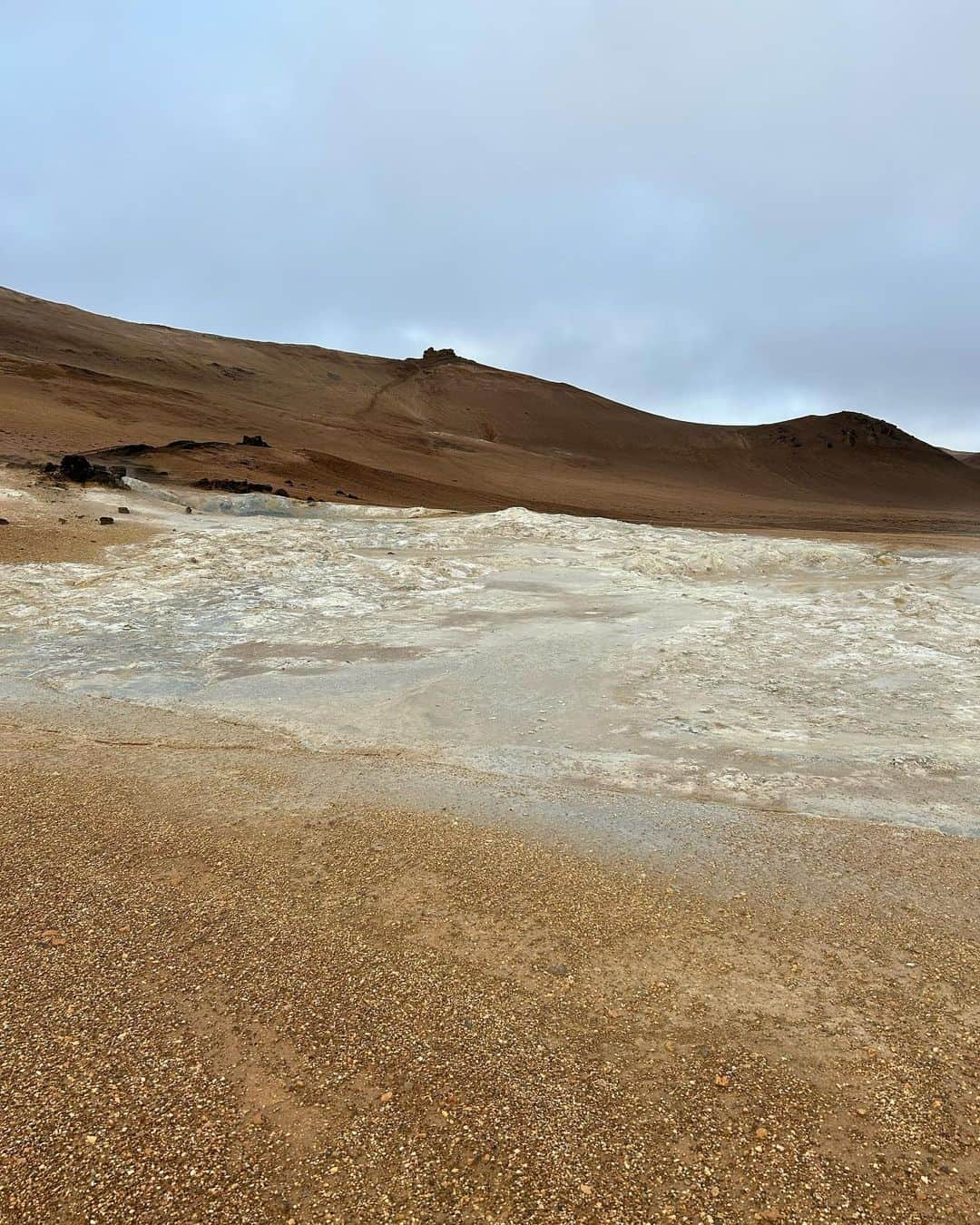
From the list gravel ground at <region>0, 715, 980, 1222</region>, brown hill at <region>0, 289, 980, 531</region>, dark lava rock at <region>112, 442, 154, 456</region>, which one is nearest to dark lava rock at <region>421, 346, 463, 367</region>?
brown hill at <region>0, 289, 980, 531</region>

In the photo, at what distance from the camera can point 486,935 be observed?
2697 mm

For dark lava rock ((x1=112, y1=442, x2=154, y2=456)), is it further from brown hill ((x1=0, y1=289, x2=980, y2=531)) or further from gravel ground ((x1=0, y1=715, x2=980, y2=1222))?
gravel ground ((x1=0, y1=715, x2=980, y2=1222))

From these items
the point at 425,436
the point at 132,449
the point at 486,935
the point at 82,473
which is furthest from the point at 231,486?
the point at 425,436

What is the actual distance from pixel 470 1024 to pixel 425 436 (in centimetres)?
3949

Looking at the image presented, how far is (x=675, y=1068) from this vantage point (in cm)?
207

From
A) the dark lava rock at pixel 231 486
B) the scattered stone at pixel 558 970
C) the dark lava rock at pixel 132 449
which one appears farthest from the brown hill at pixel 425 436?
the scattered stone at pixel 558 970

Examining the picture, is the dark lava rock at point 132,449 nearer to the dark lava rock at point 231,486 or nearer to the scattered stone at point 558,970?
the dark lava rock at point 231,486

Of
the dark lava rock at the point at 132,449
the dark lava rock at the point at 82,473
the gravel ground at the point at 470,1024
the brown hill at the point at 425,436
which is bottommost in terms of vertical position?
the gravel ground at the point at 470,1024

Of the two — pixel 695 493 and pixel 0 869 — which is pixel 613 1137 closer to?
pixel 0 869

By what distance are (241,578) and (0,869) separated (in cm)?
713

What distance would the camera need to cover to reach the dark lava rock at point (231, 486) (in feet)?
58.3

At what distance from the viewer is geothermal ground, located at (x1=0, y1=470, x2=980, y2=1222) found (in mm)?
1763

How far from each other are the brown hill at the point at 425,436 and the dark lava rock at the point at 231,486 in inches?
35.1

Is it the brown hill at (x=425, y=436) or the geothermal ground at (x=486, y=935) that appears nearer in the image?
the geothermal ground at (x=486, y=935)
